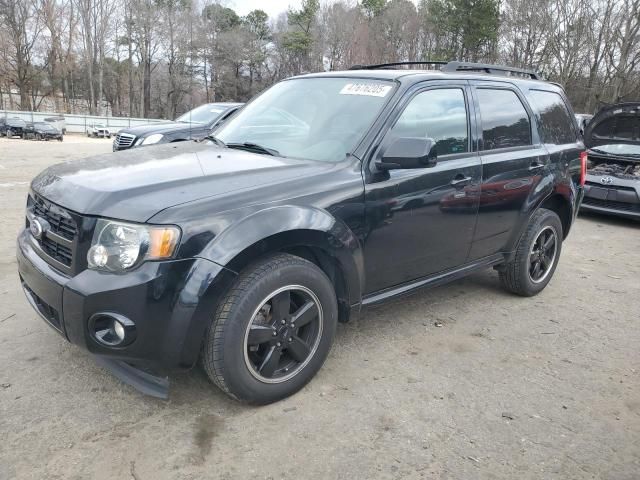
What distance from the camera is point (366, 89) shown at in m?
3.44

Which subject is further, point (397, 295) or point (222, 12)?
point (222, 12)

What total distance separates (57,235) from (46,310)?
40cm

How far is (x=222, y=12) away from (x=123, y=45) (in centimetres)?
1126

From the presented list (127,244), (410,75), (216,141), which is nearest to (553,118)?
(410,75)

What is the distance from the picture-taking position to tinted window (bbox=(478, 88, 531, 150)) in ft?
12.8

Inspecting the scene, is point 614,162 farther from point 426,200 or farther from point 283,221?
point 283,221

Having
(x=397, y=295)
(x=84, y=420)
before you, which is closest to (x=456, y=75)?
(x=397, y=295)

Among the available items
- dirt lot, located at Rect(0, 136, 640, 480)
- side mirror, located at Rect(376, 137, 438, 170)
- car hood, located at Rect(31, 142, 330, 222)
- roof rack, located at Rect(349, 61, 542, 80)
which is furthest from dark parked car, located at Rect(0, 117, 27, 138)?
side mirror, located at Rect(376, 137, 438, 170)

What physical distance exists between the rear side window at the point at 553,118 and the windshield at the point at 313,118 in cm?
178

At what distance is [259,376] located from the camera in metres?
2.74

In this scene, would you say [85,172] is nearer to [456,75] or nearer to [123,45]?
[456,75]

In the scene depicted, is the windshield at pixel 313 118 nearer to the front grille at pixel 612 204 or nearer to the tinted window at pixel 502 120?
the tinted window at pixel 502 120

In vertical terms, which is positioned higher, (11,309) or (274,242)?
(274,242)

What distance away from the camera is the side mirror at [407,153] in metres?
2.98
